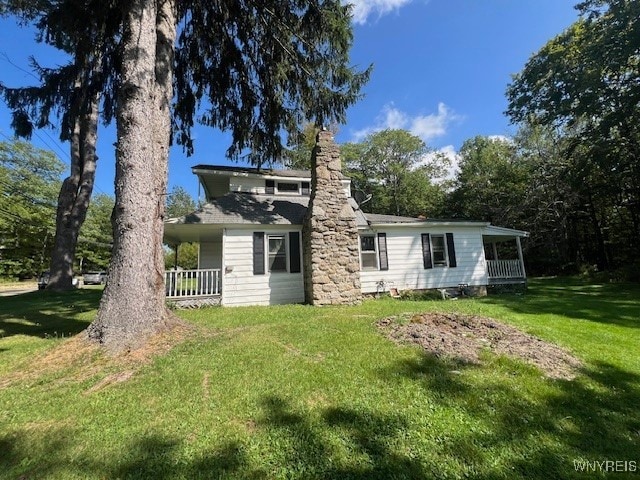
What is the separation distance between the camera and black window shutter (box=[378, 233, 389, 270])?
11633mm

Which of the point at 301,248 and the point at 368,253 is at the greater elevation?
the point at 301,248

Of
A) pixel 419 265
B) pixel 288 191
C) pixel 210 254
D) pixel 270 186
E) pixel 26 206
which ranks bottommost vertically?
pixel 419 265

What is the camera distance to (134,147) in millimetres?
5273

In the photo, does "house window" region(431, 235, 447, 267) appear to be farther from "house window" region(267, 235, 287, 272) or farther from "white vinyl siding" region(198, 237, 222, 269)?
"white vinyl siding" region(198, 237, 222, 269)

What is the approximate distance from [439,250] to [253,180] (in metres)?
7.99

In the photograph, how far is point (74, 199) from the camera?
14133mm

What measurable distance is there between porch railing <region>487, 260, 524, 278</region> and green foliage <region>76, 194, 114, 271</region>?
33196 millimetres

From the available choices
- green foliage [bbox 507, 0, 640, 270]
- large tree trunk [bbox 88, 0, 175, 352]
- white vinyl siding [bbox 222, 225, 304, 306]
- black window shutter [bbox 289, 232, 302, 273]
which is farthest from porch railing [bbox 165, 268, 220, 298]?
green foliage [bbox 507, 0, 640, 270]

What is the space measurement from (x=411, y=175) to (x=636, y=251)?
52.1ft

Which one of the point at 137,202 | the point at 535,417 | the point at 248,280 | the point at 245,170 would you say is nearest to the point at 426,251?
the point at 248,280

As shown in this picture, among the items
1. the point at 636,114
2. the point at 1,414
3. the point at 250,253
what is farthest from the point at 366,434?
the point at 636,114

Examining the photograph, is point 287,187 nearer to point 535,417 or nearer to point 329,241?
point 329,241

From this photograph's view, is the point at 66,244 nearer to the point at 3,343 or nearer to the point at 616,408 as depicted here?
the point at 3,343

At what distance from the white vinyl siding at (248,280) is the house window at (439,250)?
555cm
